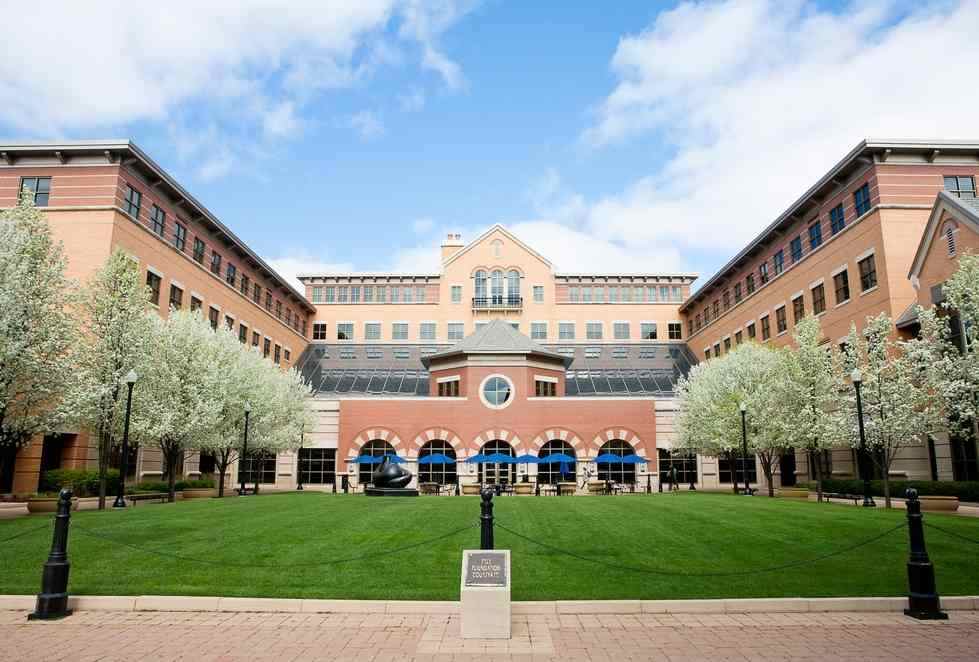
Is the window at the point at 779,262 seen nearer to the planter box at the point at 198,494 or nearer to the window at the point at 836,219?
the window at the point at 836,219

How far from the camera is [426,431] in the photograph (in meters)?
42.6

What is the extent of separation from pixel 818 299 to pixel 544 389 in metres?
17.1

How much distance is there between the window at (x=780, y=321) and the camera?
4306 centimetres

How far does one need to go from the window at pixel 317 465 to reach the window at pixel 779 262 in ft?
103

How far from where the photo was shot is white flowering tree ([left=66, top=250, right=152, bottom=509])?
2562cm

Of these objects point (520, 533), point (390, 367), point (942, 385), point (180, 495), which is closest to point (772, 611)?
point (520, 533)

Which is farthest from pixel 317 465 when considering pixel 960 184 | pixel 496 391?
pixel 960 184

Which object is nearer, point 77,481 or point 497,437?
point 77,481

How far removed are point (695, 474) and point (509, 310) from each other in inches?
909

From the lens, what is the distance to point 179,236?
39.0 metres

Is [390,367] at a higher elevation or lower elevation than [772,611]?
higher

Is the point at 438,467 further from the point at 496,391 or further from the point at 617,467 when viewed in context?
the point at 617,467

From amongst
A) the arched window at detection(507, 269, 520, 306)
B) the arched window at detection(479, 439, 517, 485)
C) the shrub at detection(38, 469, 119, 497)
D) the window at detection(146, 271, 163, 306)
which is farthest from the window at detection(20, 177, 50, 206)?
the arched window at detection(507, 269, 520, 306)

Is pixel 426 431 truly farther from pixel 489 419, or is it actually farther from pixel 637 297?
pixel 637 297
